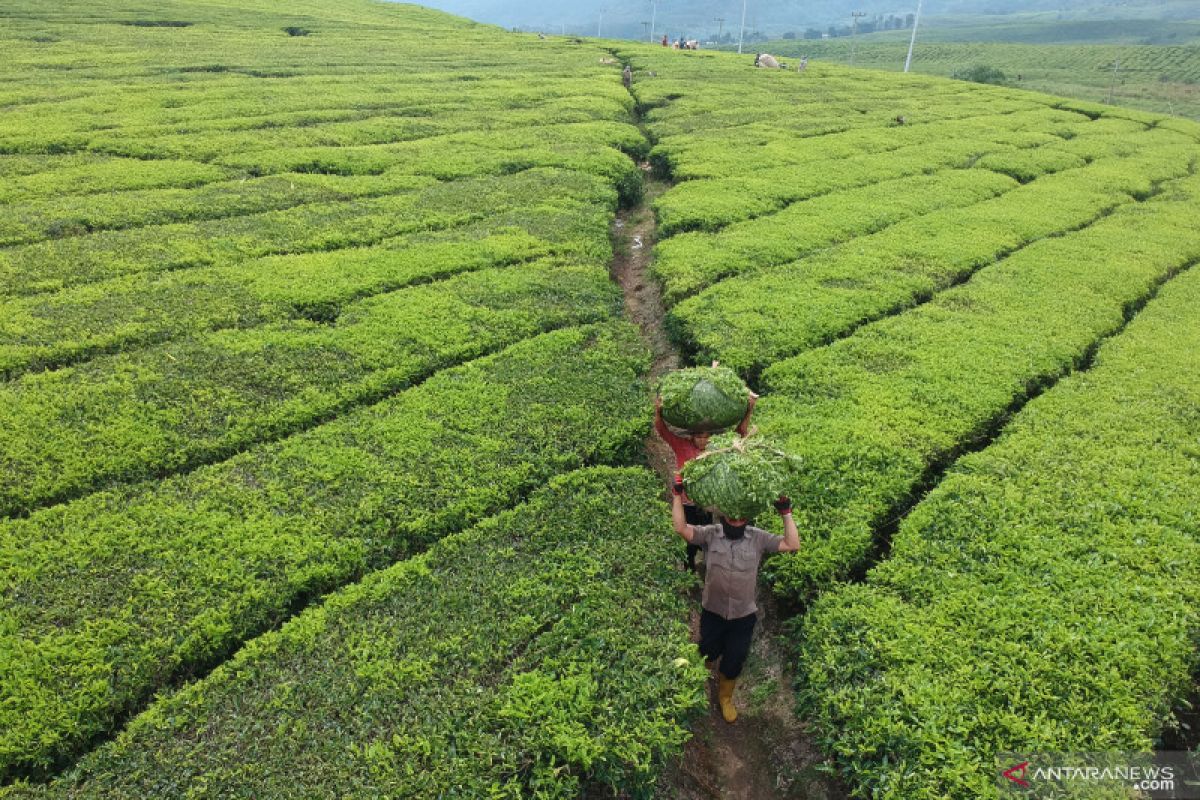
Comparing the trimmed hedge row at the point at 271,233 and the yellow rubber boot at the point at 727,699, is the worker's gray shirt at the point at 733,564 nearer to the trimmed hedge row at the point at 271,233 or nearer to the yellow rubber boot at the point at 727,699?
the yellow rubber boot at the point at 727,699

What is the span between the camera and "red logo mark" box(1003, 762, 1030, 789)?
204 inches

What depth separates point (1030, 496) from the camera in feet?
26.0

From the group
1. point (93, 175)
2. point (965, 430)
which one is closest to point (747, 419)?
point (965, 430)

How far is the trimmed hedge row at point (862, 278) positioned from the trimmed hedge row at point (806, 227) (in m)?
0.51

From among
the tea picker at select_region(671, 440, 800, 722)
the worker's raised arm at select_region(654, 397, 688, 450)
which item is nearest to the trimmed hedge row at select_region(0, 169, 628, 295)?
the worker's raised arm at select_region(654, 397, 688, 450)

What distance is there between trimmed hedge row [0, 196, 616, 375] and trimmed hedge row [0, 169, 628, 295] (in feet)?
1.82

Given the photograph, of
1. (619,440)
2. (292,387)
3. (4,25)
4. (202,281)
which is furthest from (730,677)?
(4,25)

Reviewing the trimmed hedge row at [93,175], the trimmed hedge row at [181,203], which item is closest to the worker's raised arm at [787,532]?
the trimmed hedge row at [181,203]

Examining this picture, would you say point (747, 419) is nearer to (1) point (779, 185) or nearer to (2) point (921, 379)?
(2) point (921, 379)

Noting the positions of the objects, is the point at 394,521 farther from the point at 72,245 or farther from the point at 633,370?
the point at 72,245

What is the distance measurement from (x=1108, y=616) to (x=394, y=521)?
7.13 meters

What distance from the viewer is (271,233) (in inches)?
572

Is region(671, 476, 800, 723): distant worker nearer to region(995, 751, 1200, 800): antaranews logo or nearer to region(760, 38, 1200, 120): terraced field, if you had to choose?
region(995, 751, 1200, 800): antaranews logo

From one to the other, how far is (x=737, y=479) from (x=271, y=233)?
42.2 feet
